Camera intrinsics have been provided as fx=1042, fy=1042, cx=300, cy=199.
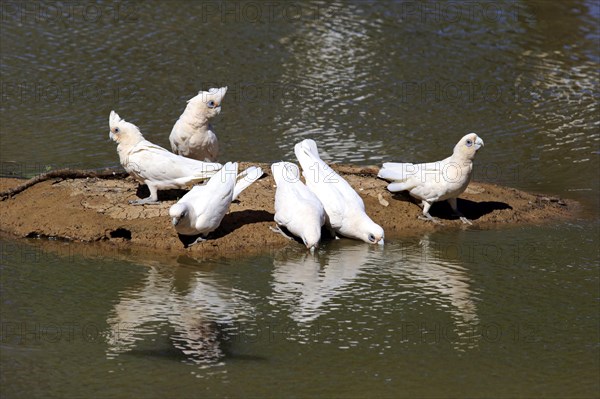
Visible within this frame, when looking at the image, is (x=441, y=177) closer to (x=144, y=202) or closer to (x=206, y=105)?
(x=206, y=105)

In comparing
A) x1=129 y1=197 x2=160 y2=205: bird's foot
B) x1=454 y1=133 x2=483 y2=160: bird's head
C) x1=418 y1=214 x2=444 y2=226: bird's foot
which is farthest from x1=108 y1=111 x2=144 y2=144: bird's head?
x1=454 y1=133 x2=483 y2=160: bird's head

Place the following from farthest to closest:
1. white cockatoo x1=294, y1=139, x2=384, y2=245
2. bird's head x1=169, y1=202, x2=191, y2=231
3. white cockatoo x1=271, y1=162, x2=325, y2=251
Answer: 1. white cockatoo x1=294, y1=139, x2=384, y2=245
2. white cockatoo x1=271, y1=162, x2=325, y2=251
3. bird's head x1=169, y1=202, x2=191, y2=231

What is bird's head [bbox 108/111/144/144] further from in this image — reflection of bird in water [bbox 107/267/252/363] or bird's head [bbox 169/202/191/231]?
Result: reflection of bird in water [bbox 107/267/252/363]

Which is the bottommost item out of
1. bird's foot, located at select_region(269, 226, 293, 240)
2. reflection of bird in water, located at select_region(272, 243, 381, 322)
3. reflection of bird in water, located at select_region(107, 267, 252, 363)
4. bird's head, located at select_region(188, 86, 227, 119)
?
reflection of bird in water, located at select_region(107, 267, 252, 363)

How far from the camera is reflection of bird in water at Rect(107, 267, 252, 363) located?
8.20 metres

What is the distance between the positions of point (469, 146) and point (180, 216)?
3.34m

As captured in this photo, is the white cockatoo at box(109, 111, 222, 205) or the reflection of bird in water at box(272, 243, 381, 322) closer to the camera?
the reflection of bird in water at box(272, 243, 381, 322)

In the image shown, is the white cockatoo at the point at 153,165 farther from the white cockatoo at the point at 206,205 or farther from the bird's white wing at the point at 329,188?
the bird's white wing at the point at 329,188

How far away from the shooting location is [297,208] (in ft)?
35.0

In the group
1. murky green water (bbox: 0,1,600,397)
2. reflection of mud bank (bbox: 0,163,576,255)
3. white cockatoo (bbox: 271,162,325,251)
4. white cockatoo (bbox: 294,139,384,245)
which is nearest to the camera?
murky green water (bbox: 0,1,600,397)

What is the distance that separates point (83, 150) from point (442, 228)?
5584 mm

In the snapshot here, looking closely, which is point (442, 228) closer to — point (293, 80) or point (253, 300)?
point (253, 300)

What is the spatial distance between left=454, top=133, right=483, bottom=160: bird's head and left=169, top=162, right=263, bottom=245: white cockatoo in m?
→ 2.48

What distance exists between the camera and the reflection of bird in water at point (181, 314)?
26.9 ft
